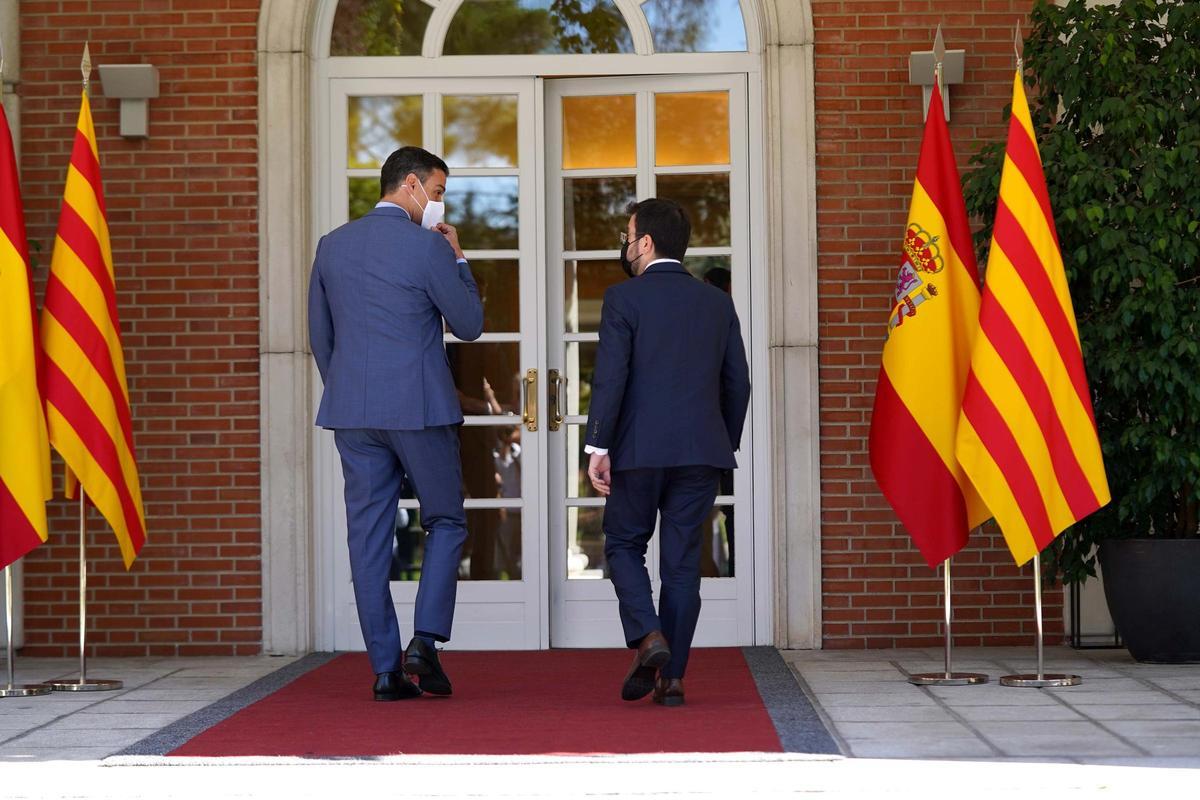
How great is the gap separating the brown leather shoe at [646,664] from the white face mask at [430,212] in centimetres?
134

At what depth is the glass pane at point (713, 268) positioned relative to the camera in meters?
6.22

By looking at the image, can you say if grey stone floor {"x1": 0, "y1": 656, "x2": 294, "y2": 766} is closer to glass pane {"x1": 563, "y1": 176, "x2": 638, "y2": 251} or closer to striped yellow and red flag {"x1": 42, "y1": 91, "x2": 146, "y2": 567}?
striped yellow and red flag {"x1": 42, "y1": 91, "x2": 146, "y2": 567}

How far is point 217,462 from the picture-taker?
6059 mm

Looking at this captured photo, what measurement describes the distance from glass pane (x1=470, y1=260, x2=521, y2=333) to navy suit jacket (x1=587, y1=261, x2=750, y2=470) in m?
1.76

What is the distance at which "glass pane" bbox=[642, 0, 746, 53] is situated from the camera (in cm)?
624

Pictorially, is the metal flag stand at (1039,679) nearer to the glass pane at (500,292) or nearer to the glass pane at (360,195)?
the glass pane at (500,292)

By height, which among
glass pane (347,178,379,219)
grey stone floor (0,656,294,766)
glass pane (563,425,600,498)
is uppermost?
glass pane (347,178,379,219)

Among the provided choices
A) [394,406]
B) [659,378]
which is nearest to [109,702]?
[394,406]

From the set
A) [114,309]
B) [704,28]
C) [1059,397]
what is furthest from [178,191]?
[1059,397]

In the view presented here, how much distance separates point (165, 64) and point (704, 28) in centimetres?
200

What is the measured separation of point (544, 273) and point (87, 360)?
1.78 m

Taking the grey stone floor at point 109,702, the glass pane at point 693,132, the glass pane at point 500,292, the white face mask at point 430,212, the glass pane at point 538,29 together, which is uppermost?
the glass pane at point 538,29

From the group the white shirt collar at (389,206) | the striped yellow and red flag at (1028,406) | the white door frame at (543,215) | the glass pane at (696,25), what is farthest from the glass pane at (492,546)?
the striped yellow and red flag at (1028,406)

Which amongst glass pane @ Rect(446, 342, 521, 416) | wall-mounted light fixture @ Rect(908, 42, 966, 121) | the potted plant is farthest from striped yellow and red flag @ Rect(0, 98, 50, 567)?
wall-mounted light fixture @ Rect(908, 42, 966, 121)
